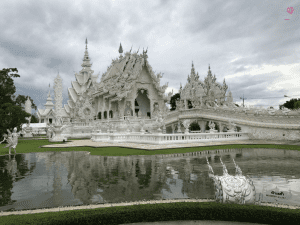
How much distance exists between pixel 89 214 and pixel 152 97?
30.9m

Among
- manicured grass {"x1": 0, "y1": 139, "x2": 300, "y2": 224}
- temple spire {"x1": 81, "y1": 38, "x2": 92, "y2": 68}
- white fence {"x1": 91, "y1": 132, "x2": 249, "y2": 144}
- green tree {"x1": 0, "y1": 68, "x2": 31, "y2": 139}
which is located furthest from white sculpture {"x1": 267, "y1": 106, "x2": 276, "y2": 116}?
temple spire {"x1": 81, "y1": 38, "x2": 92, "y2": 68}

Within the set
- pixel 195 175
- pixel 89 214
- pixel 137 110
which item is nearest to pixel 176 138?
pixel 195 175

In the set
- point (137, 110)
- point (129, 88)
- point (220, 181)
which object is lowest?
point (220, 181)

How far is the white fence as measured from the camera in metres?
16.3

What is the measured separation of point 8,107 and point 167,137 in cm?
1690

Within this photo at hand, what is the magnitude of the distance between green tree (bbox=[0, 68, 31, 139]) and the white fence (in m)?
8.68

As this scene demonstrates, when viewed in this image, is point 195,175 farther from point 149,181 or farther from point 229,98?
point 229,98

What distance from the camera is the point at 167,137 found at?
649 inches

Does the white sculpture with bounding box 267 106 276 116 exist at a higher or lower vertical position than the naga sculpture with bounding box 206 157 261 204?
higher

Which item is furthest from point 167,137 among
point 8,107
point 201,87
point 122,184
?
point 201,87

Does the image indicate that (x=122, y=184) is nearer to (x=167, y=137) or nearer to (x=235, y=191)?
(x=235, y=191)

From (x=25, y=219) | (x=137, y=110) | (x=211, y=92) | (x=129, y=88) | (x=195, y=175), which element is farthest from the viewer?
(x=137, y=110)

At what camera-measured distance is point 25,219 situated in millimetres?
3469

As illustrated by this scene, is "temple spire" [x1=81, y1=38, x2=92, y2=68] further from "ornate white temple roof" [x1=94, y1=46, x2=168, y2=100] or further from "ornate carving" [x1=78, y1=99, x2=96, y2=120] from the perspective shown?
"ornate carving" [x1=78, y1=99, x2=96, y2=120]
